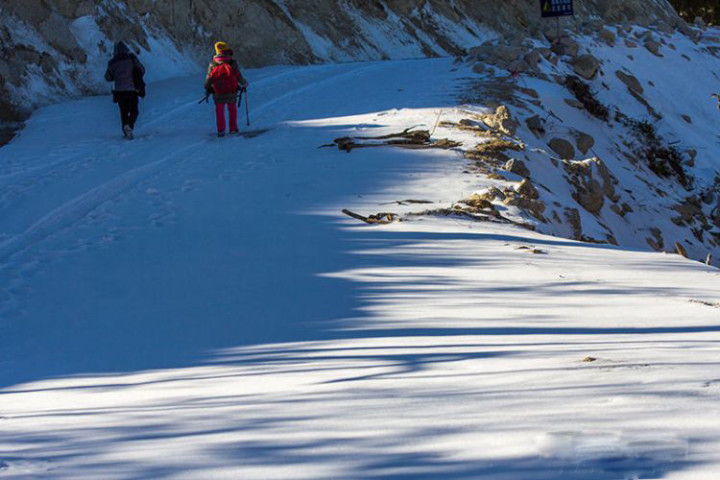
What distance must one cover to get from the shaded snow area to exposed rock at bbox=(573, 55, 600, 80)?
10023 millimetres

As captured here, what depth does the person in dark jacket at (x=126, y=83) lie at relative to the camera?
14930 mm

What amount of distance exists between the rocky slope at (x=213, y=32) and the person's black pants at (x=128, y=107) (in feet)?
12.9

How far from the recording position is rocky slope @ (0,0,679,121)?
20.4 metres

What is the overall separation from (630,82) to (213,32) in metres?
11.6

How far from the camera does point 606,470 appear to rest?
2777 millimetres

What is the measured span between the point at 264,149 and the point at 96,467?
10.6 meters

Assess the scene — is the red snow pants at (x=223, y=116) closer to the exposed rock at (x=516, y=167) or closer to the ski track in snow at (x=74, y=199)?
the ski track in snow at (x=74, y=199)

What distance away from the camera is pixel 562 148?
16.3 metres

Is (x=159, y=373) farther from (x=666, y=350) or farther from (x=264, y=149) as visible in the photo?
(x=264, y=149)

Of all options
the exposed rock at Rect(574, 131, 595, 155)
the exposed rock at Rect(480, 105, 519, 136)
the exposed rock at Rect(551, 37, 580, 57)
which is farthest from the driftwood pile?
the exposed rock at Rect(551, 37, 580, 57)

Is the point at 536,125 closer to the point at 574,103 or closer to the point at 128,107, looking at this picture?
the point at 574,103

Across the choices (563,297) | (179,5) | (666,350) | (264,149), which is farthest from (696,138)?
(666,350)

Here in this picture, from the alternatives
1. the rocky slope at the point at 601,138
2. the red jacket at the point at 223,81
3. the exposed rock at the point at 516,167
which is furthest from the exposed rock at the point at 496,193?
the red jacket at the point at 223,81

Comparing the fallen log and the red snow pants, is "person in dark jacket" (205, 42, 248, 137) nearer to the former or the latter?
the red snow pants
